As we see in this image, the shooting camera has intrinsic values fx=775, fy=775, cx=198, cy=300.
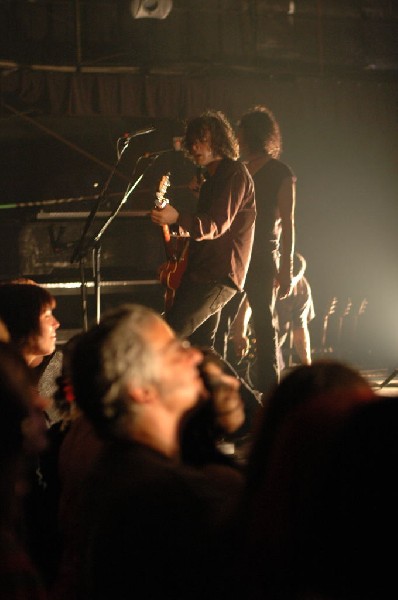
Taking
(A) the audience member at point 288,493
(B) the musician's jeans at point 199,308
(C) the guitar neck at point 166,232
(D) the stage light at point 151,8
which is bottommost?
(B) the musician's jeans at point 199,308

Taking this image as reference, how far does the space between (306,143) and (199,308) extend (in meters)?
6.58

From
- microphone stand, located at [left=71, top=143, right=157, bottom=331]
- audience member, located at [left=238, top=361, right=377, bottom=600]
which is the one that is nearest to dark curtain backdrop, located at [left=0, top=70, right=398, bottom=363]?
microphone stand, located at [left=71, top=143, right=157, bottom=331]

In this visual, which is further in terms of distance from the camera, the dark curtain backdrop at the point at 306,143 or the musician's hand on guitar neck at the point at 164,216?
the dark curtain backdrop at the point at 306,143

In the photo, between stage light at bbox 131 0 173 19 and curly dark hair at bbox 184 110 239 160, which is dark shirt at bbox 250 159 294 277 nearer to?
curly dark hair at bbox 184 110 239 160

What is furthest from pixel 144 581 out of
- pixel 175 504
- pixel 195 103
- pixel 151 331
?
pixel 195 103

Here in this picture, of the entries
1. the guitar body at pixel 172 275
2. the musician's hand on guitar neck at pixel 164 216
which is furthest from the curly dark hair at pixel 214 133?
the guitar body at pixel 172 275

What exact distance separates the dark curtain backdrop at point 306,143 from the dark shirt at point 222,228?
4555 mm

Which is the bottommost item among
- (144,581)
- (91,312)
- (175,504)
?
(91,312)

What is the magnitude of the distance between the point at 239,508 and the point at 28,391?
571 mm

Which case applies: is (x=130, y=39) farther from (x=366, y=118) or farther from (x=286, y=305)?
(x=286, y=305)

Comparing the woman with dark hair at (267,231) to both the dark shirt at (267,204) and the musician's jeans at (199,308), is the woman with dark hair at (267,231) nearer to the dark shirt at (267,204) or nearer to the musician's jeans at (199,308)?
the dark shirt at (267,204)

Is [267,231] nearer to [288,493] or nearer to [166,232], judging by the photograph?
[166,232]

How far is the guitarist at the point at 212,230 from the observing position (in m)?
4.34

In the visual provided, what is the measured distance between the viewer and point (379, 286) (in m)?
10.6
